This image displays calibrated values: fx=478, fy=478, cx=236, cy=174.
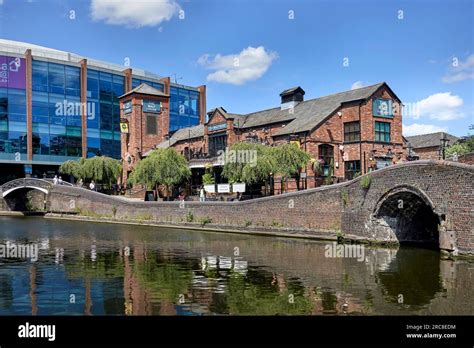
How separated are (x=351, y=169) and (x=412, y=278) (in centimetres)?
2294

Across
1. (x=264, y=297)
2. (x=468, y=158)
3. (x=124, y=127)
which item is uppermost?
(x=124, y=127)

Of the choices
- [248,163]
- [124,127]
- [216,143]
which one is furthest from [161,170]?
[124,127]

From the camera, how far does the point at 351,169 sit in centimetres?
3653

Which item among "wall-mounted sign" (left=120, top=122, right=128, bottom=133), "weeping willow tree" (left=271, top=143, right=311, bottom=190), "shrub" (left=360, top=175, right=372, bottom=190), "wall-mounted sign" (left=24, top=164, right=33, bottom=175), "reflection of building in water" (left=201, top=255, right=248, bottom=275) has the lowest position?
"reflection of building in water" (left=201, top=255, right=248, bottom=275)

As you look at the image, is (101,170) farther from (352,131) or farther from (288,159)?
(352,131)

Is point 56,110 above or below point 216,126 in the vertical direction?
above

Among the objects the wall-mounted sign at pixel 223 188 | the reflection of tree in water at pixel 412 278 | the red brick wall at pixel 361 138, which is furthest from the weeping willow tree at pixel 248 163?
the reflection of tree in water at pixel 412 278

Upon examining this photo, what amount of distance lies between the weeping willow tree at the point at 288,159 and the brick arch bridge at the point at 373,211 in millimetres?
4519

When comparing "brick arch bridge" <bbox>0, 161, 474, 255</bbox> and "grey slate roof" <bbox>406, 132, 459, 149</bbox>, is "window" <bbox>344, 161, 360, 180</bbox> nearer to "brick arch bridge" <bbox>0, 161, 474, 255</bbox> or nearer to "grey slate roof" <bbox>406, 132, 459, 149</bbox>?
"brick arch bridge" <bbox>0, 161, 474, 255</bbox>

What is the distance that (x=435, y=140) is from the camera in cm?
5322

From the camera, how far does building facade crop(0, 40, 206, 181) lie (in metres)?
55.2

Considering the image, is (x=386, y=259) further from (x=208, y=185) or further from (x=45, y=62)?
(x=45, y=62)

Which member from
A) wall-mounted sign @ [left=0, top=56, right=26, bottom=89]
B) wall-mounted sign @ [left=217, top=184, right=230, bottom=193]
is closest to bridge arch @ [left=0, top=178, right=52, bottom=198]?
wall-mounted sign @ [left=0, top=56, right=26, bottom=89]

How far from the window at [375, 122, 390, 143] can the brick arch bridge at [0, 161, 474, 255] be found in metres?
14.0
